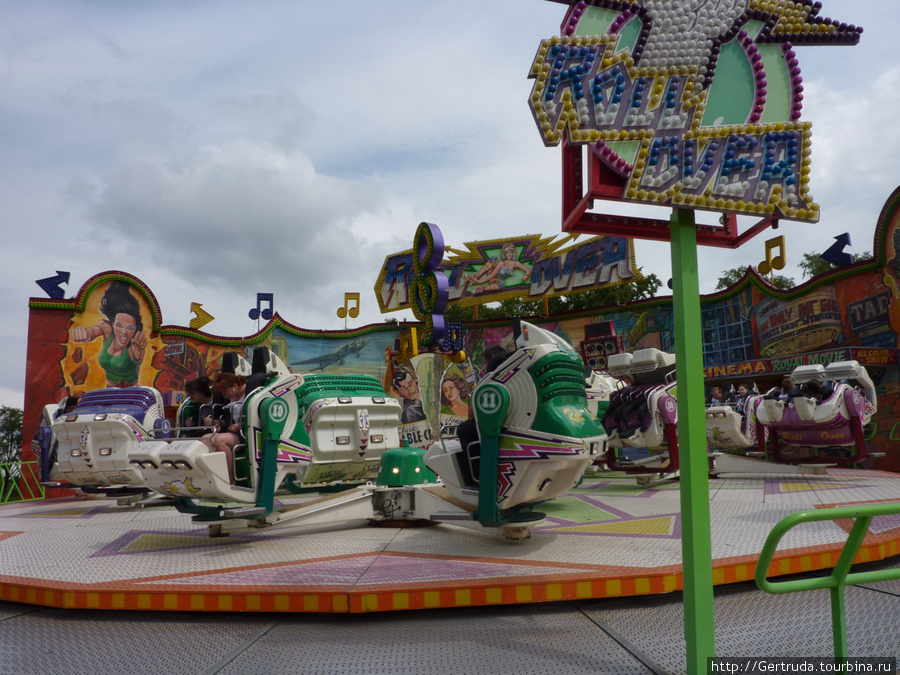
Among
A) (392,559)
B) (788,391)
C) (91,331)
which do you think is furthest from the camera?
(91,331)

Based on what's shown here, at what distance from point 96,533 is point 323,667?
459 cm

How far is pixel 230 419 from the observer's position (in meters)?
6.27

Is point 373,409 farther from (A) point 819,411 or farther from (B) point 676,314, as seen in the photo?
(A) point 819,411

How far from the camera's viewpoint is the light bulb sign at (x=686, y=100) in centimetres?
301

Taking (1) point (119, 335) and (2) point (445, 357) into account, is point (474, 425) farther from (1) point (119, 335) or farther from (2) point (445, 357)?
(1) point (119, 335)

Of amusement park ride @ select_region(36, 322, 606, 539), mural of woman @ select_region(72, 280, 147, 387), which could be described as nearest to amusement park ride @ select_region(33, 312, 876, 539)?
amusement park ride @ select_region(36, 322, 606, 539)

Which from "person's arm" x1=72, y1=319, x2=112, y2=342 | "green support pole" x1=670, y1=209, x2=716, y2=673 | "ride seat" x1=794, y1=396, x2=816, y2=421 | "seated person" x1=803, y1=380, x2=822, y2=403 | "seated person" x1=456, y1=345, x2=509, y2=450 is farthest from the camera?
"person's arm" x1=72, y1=319, x2=112, y2=342

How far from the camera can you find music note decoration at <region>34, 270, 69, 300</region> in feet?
54.5

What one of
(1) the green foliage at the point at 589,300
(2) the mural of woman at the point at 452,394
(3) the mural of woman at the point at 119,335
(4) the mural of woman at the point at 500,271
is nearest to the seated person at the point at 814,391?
(2) the mural of woman at the point at 452,394

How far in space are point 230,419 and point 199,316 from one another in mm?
15788

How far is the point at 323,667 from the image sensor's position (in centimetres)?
309

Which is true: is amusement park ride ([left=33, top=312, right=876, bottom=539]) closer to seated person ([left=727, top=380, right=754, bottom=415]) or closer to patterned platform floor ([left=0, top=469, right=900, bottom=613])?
patterned platform floor ([left=0, top=469, right=900, bottom=613])

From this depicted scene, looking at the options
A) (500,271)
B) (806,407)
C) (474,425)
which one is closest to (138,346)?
(500,271)

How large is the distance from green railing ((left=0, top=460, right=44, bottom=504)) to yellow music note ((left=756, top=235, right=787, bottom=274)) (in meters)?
19.0
